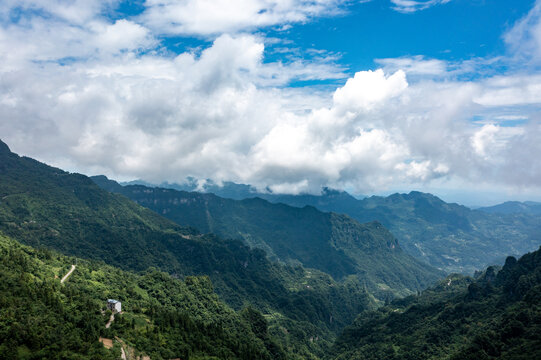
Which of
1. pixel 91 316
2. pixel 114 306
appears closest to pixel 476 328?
pixel 114 306

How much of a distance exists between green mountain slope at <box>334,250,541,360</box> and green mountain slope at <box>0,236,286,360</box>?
204 feet

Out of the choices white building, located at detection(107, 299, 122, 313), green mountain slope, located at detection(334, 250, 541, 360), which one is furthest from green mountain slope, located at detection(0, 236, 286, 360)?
green mountain slope, located at detection(334, 250, 541, 360)

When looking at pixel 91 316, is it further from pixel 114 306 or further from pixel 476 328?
pixel 476 328

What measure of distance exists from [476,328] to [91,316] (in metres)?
152

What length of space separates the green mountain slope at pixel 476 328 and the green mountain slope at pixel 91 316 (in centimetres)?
6228

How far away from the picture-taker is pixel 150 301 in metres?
136

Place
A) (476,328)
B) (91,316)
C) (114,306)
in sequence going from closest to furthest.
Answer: (91,316), (114,306), (476,328)

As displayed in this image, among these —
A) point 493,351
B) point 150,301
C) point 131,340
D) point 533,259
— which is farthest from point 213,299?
point 533,259

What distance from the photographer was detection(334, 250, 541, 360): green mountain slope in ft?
364

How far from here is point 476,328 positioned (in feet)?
479

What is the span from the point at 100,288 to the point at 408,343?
143 metres

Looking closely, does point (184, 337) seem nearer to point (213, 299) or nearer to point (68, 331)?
point (68, 331)

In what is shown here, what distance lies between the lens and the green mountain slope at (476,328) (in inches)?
4363

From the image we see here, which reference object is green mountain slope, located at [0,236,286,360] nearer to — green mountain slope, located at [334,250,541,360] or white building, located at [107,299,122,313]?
white building, located at [107,299,122,313]
